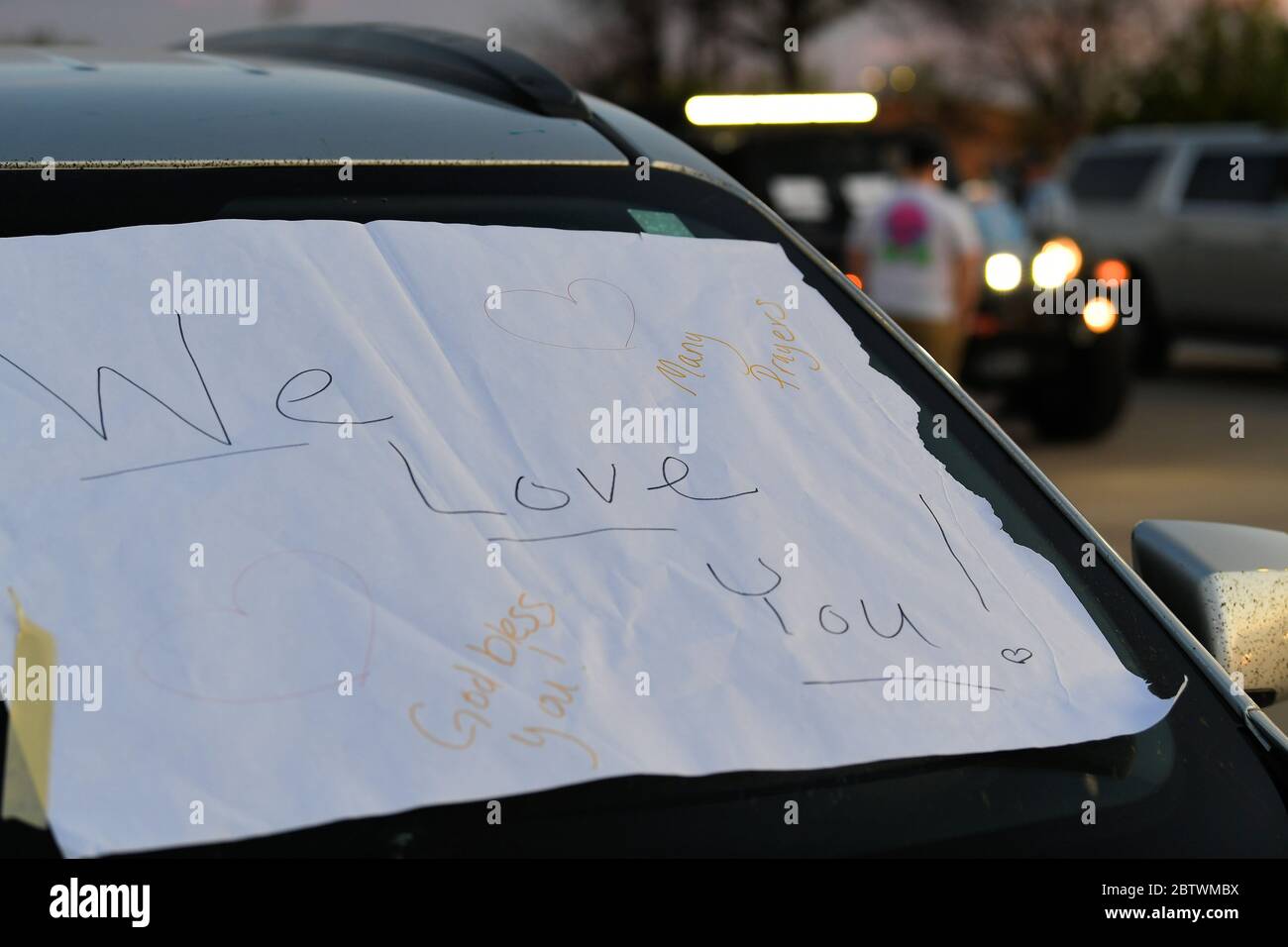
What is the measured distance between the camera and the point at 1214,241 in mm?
14477

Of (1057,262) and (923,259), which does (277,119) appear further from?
(1057,262)

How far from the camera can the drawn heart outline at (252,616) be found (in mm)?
1365

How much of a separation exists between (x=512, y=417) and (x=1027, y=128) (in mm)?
59749

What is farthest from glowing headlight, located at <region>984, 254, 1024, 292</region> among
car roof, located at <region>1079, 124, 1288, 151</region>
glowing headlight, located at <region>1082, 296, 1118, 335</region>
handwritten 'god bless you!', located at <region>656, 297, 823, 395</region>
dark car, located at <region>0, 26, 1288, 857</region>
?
handwritten 'god bless you!', located at <region>656, 297, 823, 395</region>

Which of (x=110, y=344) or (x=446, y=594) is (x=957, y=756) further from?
(x=110, y=344)

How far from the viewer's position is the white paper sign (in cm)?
137

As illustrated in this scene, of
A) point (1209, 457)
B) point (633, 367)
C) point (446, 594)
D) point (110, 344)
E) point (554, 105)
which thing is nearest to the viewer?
point (446, 594)

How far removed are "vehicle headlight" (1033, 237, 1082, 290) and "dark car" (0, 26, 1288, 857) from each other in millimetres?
8213

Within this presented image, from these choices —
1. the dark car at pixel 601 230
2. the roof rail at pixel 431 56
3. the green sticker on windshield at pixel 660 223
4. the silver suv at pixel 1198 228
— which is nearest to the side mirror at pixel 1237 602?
the dark car at pixel 601 230

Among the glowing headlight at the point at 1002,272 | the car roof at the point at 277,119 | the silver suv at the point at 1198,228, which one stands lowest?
the car roof at the point at 277,119

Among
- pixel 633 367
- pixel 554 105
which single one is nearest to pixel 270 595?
pixel 633 367

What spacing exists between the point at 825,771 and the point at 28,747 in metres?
0.65

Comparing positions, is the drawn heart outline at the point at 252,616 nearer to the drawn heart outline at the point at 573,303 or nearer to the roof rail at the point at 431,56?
the drawn heart outline at the point at 573,303

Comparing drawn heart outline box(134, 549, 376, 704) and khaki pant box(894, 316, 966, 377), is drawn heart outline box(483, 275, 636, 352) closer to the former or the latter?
drawn heart outline box(134, 549, 376, 704)
